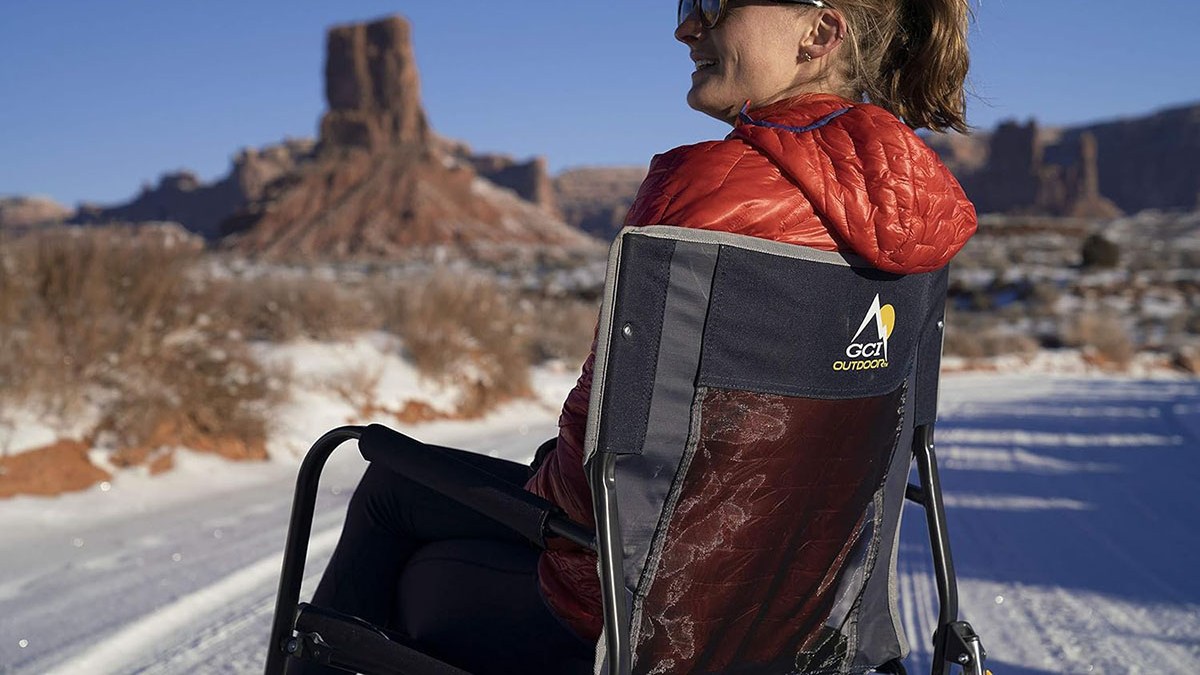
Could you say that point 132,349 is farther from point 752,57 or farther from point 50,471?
point 752,57

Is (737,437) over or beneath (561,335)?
over

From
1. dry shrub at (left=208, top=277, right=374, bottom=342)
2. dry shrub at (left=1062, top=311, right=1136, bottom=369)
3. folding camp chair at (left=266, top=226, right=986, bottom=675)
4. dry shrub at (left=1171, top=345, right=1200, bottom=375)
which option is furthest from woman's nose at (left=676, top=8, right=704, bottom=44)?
dry shrub at (left=1062, top=311, right=1136, bottom=369)

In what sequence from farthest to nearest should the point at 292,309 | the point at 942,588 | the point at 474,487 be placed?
the point at 292,309 < the point at 942,588 < the point at 474,487

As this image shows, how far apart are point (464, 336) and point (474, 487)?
8983mm

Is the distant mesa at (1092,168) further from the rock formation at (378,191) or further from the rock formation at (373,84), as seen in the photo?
the rock formation at (373,84)

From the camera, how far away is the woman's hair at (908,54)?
65.6 inches

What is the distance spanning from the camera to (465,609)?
1.70 meters

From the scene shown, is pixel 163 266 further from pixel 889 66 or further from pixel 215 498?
pixel 889 66

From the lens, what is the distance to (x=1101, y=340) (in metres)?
21.0

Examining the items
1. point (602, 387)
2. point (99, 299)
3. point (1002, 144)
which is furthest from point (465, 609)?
point (1002, 144)

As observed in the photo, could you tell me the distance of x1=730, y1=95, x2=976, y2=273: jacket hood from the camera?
1374mm

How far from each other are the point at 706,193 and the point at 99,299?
20.0 ft

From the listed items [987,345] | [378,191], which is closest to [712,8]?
[987,345]

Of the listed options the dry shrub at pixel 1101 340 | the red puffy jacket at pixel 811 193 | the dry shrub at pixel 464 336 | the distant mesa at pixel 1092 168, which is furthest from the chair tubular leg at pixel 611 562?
the distant mesa at pixel 1092 168
